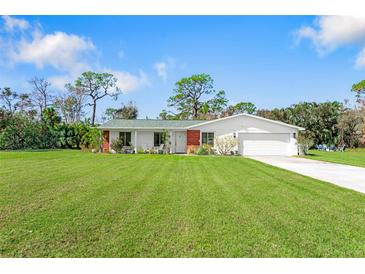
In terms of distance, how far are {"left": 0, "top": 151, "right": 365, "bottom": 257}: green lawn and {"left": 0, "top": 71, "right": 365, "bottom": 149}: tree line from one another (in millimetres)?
16743

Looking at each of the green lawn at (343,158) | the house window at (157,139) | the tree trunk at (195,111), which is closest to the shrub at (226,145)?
the house window at (157,139)

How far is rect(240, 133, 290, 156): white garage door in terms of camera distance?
2198 cm

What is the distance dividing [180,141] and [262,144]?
21.9ft

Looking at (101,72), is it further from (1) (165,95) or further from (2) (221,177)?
(2) (221,177)

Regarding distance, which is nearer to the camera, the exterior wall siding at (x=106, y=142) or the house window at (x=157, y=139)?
the exterior wall siding at (x=106, y=142)

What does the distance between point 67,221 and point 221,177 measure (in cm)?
589

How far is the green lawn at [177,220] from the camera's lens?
3492 millimetres

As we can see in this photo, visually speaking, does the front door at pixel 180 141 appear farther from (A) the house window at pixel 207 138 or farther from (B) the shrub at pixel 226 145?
(B) the shrub at pixel 226 145

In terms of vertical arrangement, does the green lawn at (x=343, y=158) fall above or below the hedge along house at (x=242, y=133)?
below

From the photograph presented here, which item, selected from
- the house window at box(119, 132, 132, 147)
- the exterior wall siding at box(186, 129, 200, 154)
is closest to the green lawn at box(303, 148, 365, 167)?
the exterior wall siding at box(186, 129, 200, 154)

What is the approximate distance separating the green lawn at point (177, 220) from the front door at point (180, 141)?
1576cm

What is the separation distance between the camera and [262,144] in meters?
22.0

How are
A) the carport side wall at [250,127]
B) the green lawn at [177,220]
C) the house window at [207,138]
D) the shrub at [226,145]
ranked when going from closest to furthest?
the green lawn at [177,220] → the shrub at [226,145] → the carport side wall at [250,127] → the house window at [207,138]

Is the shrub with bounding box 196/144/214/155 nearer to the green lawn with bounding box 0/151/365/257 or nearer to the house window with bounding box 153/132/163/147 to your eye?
the house window with bounding box 153/132/163/147
